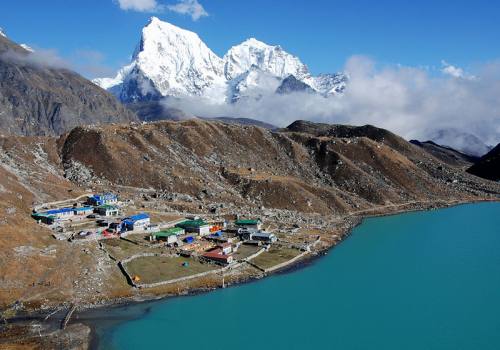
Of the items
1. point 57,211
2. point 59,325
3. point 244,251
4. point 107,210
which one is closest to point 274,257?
point 244,251

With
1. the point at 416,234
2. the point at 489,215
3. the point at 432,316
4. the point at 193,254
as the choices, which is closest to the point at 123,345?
the point at 193,254

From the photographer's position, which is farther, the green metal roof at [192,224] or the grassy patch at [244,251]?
the green metal roof at [192,224]

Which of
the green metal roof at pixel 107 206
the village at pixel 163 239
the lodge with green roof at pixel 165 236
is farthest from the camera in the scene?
the green metal roof at pixel 107 206

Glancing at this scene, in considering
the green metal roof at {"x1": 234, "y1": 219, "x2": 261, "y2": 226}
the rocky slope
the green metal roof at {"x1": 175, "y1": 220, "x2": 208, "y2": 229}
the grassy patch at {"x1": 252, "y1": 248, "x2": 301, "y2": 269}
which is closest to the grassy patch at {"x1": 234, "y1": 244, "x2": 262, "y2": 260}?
the grassy patch at {"x1": 252, "y1": 248, "x2": 301, "y2": 269}

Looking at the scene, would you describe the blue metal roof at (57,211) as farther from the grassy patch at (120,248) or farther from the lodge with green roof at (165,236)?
the lodge with green roof at (165,236)

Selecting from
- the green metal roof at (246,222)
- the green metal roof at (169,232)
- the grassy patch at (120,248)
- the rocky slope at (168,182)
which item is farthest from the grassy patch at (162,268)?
the green metal roof at (246,222)

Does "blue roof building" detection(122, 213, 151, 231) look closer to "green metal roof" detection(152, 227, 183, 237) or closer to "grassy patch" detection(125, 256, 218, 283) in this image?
"green metal roof" detection(152, 227, 183, 237)

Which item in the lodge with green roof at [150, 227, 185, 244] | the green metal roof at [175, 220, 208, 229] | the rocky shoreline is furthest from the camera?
the green metal roof at [175, 220, 208, 229]

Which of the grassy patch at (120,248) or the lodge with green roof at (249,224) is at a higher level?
the lodge with green roof at (249,224)
